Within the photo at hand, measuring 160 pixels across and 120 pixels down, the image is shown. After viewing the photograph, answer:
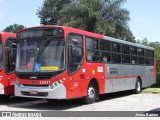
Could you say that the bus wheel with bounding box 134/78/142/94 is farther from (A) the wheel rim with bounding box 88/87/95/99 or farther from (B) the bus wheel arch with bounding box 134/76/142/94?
(A) the wheel rim with bounding box 88/87/95/99

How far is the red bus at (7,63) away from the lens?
14.2m

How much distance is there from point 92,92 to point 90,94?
174mm

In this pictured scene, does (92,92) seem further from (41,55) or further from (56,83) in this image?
(41,55)

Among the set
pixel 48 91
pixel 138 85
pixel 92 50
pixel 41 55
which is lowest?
pixel 138 85

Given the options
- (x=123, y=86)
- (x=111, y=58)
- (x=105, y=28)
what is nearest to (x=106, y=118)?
(x=111, y=58)

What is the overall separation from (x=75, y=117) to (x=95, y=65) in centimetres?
456

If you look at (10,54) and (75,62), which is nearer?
(75,62)

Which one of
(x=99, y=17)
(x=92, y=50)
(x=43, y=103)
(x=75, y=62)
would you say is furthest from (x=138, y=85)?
(x=99, y=17)

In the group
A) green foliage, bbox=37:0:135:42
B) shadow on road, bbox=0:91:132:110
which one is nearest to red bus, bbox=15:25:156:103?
shadow on road, bbox=0:91:132:110

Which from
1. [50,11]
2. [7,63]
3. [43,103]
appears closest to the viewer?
[7,63]

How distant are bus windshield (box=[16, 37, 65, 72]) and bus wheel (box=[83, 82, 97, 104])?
2.23 metres

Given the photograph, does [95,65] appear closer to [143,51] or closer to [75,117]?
[75,117]

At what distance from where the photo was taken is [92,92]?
14.8 metres

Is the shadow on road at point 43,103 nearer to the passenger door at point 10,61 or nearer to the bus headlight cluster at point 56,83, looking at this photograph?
the passenger door at point 10,61
